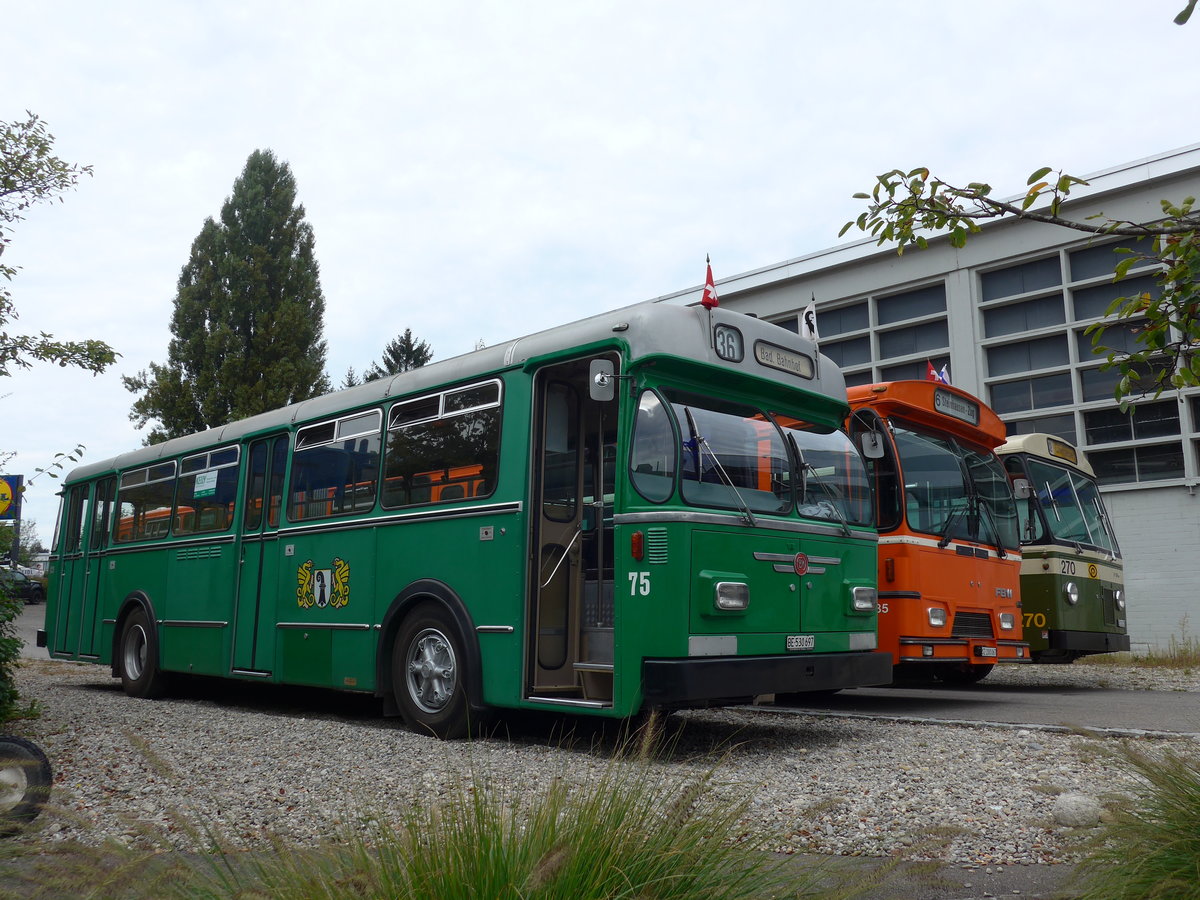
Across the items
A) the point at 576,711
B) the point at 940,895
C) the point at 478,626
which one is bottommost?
the point at 940,895

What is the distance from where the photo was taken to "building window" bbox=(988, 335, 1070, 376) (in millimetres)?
22250

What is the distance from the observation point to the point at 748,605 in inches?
277

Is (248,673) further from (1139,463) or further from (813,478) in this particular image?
(1139,463)

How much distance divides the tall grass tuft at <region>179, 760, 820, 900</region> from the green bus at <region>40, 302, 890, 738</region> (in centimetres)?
364

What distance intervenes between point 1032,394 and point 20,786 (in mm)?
22094

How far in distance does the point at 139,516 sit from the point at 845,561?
8.79 m

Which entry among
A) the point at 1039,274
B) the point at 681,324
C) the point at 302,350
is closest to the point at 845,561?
the point at 681,324

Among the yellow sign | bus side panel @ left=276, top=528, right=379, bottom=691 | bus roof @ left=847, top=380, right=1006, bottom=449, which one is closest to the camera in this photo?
bus side panel @ left=276, top=528, right=379, bottom=691

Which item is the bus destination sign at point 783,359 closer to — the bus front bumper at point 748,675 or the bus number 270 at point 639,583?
the bus number 270 at point 639,583

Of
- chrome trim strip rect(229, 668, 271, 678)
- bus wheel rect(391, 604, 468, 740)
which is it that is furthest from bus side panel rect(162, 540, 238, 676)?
bus wheel rect(391, 604, 468, 740)

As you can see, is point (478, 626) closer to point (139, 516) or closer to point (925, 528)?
point (925, 528)

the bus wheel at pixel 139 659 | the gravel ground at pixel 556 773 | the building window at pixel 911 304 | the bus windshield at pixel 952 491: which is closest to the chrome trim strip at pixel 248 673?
the gravel ground at pixel 556 773

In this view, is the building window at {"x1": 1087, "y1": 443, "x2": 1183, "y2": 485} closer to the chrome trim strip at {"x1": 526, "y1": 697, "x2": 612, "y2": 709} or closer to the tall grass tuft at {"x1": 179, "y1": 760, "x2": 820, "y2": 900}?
the chrome trim strip at {"x1": 526, "y1": 697, "x2": 612, "y2": 709}

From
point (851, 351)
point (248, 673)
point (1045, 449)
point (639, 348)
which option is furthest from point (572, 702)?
point (851, 351)
